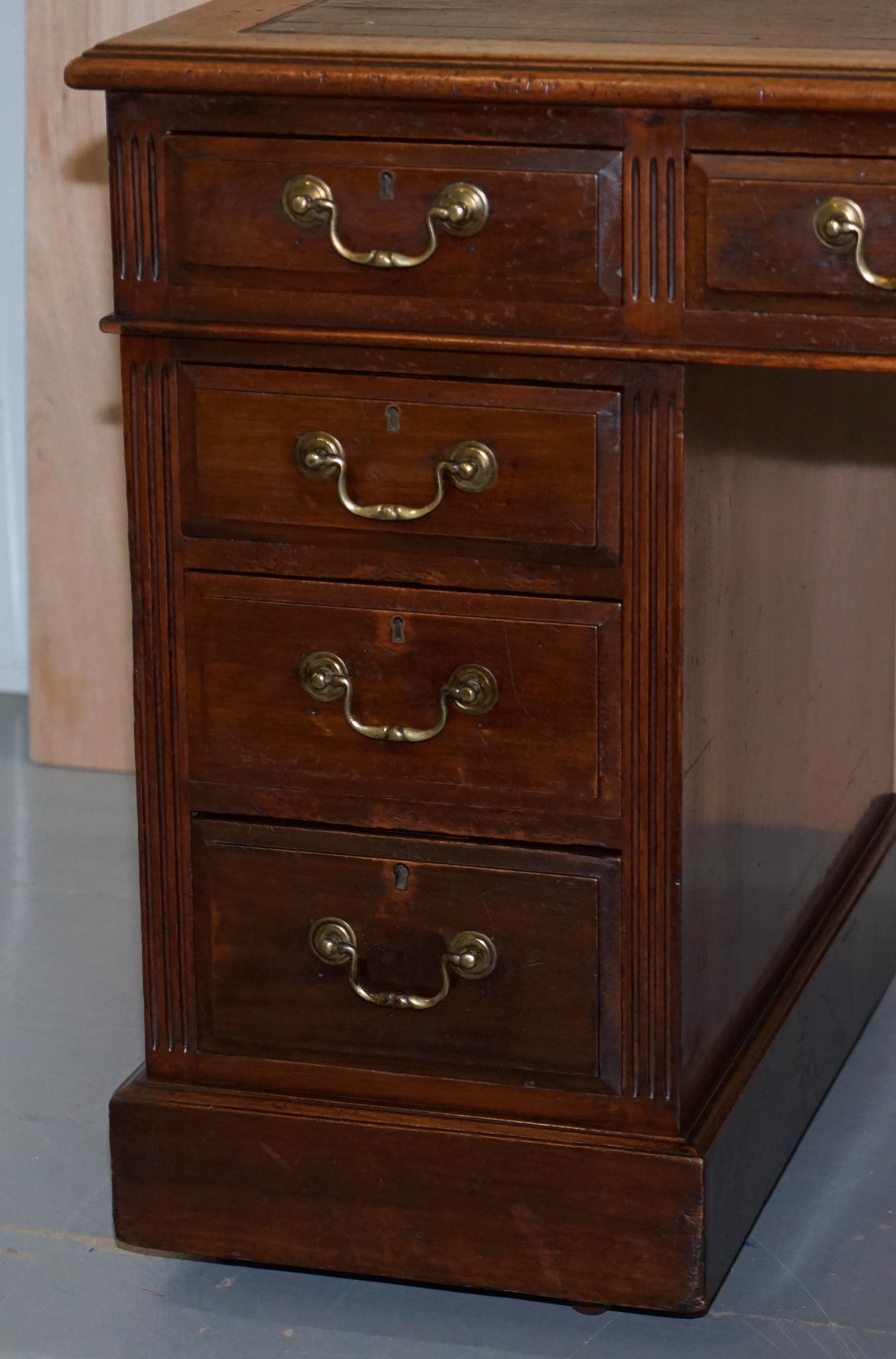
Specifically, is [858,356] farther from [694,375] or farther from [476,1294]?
[476,1294]

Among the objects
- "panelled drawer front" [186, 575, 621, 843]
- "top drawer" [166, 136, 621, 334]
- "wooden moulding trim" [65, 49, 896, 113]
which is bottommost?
"panelled drawer front" [186, 575, 621, 843]

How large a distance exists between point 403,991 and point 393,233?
0.58 meters

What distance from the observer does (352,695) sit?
1599 mm

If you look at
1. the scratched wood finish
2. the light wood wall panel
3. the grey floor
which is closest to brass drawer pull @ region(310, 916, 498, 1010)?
the scratched wood finish

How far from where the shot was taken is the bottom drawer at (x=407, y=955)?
5.29ft

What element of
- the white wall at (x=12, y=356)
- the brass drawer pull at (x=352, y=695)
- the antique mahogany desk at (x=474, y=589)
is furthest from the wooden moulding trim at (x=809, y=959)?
the white wall at (x=12, y=356)

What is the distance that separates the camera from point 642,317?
146 centimetres

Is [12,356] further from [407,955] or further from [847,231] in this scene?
[847,231]

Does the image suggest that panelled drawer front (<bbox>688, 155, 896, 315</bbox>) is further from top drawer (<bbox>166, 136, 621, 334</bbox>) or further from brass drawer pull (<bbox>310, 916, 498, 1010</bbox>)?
brass drawer pull (<bbox>310, 916, 498, 1010</bbox>)

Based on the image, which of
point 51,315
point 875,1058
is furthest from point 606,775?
point 51,315

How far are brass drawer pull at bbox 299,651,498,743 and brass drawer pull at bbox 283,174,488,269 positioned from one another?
0.30m

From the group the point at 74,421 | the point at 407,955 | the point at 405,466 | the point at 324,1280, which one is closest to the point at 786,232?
the point at 405,466

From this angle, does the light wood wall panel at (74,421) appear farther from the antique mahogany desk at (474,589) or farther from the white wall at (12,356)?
the antique mahogany desk at (474,589)

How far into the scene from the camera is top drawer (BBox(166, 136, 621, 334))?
1.45m
